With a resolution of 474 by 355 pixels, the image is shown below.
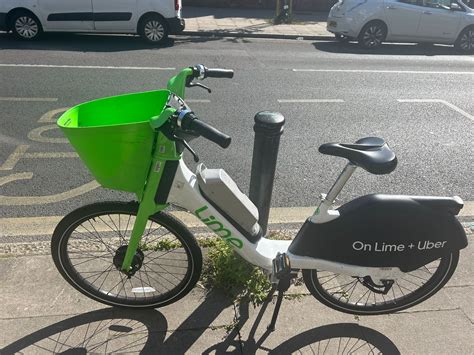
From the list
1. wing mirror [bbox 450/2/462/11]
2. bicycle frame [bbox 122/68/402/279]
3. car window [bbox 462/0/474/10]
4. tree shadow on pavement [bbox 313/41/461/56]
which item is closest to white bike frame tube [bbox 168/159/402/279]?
bicycle frame [bbox 122/68/402/279]

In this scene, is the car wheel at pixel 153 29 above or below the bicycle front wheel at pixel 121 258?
above

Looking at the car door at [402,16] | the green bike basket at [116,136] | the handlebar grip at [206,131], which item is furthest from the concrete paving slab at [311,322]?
the car door at [402,16]

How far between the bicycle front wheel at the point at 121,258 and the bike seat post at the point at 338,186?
753mm

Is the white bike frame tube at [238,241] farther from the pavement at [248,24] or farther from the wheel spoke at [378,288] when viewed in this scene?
the pavement at [248,24]

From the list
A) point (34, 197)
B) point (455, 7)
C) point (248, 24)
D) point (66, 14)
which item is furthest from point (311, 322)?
point (248, 24)

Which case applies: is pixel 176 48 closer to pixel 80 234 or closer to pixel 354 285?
pixel 80 234

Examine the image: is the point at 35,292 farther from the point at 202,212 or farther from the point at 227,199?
the point at 227,199

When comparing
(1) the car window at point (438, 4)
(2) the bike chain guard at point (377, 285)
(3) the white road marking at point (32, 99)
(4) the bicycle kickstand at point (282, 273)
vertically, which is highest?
(1) the car window at point (438, 4)

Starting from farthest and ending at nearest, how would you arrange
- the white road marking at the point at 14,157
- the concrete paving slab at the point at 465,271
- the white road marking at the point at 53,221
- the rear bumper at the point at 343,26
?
the rear bumper at the point at 343,26 < the white road marking at the point at 14,157 < the white road marking at the point at 53,221 < the concrete paving slab at the point at 465,271

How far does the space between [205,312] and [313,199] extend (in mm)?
1924

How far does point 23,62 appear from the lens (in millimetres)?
8258

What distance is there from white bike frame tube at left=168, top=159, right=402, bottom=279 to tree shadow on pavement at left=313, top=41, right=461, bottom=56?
381 inches

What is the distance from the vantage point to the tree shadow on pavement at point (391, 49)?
1134cm

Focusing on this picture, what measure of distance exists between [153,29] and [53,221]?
8.21m
